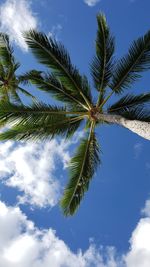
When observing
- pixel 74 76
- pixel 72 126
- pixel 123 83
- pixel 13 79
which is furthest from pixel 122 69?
pixel 13 79

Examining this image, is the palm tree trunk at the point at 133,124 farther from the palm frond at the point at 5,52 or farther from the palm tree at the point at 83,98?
the palm frond at the point at 5,52

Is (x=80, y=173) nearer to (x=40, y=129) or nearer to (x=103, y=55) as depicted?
A: (x=40, y=129)

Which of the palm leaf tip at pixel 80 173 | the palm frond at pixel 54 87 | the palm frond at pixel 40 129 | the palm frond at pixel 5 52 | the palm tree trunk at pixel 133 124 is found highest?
the palm frond at pixel 5 52

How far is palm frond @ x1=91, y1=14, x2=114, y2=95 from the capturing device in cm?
1198

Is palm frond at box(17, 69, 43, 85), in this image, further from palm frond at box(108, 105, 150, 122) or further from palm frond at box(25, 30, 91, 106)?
palm frond at box(108, 105, 150, 122)

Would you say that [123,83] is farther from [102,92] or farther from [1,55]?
[1,55]

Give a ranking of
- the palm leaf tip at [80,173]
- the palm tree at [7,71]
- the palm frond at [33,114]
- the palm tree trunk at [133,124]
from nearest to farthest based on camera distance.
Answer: the palm tree trunk at [133,124]
the palm frond at [33,114]
the palm leaf tip at [80,173]
the palm tree at [7,71]

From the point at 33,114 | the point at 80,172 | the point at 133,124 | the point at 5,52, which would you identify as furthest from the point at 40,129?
the point at 5,52

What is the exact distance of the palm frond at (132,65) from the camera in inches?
461

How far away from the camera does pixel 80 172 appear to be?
39.6 feet

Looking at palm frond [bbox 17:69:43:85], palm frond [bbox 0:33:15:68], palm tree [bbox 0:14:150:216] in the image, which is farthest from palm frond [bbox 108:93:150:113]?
palm frond [bbox 0:33:15:68]

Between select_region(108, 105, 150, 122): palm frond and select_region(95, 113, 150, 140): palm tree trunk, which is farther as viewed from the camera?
select_region(108, 105, 150, 122): palm frond

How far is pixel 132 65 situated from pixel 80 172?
12.2 feet

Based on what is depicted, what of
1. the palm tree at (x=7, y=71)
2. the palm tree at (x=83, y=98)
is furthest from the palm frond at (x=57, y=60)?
the palm tree at (x=7, y=71)
